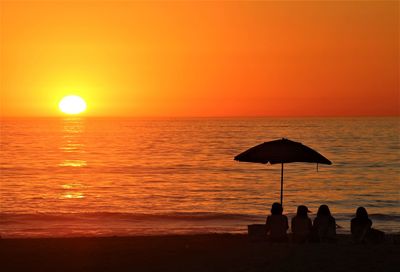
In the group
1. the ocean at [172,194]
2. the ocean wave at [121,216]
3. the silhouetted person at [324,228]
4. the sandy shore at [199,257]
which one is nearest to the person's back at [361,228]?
the silhouetted person at [324,228]

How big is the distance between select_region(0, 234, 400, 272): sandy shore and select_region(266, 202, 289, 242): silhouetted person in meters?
0.35

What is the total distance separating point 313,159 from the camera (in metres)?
14.4

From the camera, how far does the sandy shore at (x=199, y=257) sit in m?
11.2

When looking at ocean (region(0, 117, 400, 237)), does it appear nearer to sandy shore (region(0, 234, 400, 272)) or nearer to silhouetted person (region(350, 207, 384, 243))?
silhouetted person (region(350, 207, 384, 243))

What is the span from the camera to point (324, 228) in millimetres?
13867

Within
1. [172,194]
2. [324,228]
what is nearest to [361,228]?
[324,228]

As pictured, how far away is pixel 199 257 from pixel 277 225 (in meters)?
2.27

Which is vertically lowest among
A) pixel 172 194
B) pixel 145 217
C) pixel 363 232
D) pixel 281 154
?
A: pixel 145 217

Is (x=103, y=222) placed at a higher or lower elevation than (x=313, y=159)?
lower

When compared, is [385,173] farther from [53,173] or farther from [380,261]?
[380,261]

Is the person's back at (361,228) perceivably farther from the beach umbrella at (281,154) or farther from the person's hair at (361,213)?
the beach umbrella at (281,154)

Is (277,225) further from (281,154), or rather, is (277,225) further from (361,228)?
(361,228)

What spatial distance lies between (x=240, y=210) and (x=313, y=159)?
14.1m

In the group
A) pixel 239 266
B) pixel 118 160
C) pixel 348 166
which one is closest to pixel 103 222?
pixel 239 266
